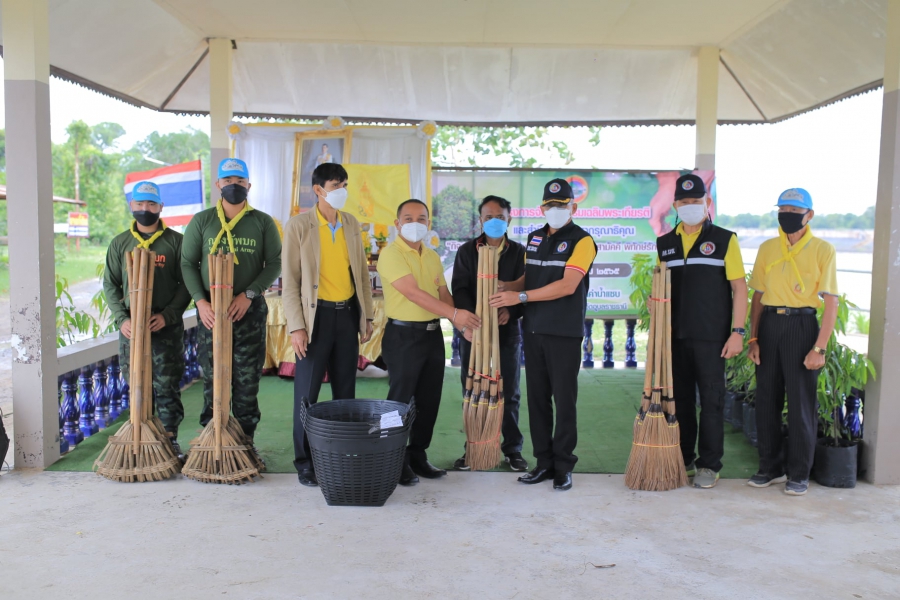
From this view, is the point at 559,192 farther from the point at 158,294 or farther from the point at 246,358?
the point at 158,294

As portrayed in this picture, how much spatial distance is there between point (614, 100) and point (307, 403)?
539 centimetres

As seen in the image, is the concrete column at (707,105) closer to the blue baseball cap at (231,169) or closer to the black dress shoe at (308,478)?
the blue baseball cap at (231,169)

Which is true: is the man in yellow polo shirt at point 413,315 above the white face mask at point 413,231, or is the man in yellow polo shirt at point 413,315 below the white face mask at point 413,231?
below

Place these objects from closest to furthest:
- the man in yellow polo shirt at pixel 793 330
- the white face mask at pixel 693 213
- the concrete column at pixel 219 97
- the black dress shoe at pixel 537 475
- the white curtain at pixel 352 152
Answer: the man in yellow polo shirt at pixel 793 330, the white face mask at pixel 693 213, the black dress shoe at pixel 537 475, the concrete column at pixel 219 97, the white curtain at pixel 352 152

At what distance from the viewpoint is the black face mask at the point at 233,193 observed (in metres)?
3.97

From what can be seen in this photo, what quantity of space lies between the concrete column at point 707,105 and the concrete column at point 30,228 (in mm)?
5407

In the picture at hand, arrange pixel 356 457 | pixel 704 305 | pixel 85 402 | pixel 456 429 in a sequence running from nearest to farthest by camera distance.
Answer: pixel 356 457 → pixel 704 305 → pixel 85 402 → pixel 456 429

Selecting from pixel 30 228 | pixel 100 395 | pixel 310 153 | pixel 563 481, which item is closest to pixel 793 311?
pixel 563 481

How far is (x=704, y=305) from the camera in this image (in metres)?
3.87

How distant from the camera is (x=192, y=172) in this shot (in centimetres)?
676

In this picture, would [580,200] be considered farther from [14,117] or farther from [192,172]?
[14,117]

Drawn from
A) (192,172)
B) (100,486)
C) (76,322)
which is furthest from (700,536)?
(192,172)

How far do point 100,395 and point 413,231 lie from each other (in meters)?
2.70

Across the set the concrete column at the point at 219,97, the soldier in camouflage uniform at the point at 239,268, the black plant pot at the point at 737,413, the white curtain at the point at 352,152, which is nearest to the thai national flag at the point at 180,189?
the concrete column at the point at 219,97
